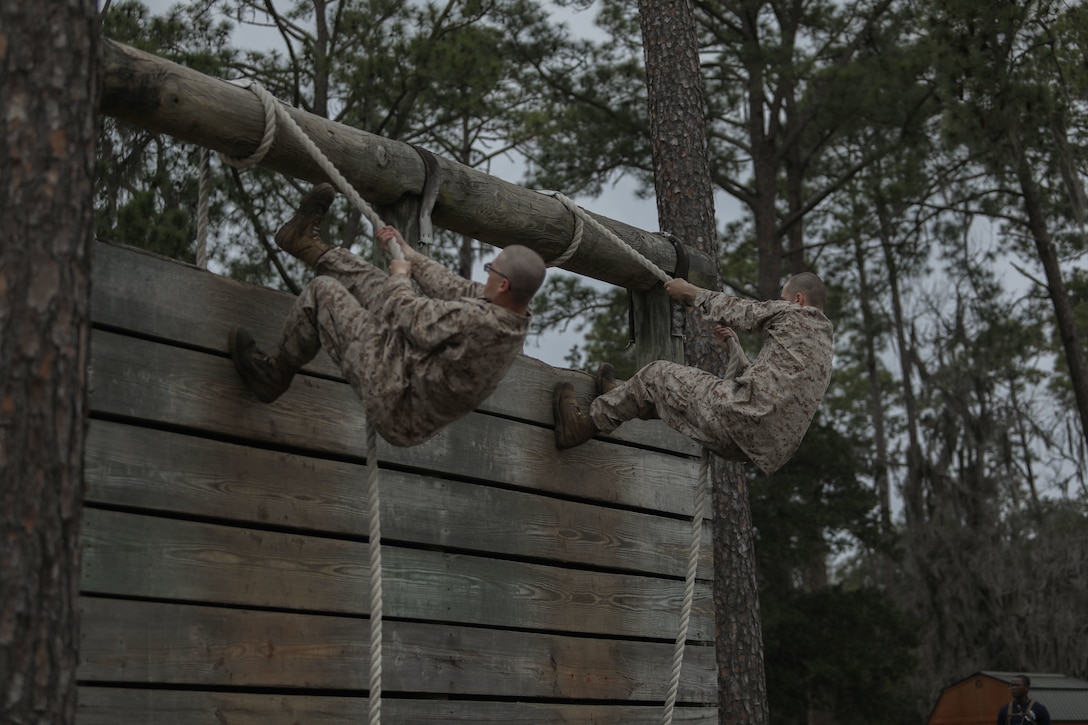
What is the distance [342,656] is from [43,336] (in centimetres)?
142

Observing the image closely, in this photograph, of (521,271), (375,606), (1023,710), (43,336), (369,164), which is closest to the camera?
(43,336)

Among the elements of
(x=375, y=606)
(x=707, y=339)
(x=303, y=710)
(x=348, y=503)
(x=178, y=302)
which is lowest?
(x=303, y=710)

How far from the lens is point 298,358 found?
3.48m

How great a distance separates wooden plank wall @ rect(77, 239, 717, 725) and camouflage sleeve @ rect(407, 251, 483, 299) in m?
0.43

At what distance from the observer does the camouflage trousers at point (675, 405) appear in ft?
14.0

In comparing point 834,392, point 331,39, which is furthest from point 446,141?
point 834,392

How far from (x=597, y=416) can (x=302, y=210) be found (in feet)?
4.28

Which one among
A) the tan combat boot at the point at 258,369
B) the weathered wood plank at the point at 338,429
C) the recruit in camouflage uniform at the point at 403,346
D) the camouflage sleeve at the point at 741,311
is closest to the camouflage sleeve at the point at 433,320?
the recruit in camouflage uniform at the point at 403,346

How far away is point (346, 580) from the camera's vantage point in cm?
360

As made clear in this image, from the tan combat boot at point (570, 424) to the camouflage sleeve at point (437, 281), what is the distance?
839 mm

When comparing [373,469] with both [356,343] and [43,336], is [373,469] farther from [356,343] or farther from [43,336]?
[43,336]

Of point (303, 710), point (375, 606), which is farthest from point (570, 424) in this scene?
point (303, 710)

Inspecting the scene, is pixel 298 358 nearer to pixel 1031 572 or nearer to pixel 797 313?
pixel 797 313

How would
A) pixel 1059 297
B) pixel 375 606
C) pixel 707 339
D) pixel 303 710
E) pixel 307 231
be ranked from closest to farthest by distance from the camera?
pixel 375 606
pixel 303 710
pixel 307 231
pixel 707 339
pixel 1059 297
